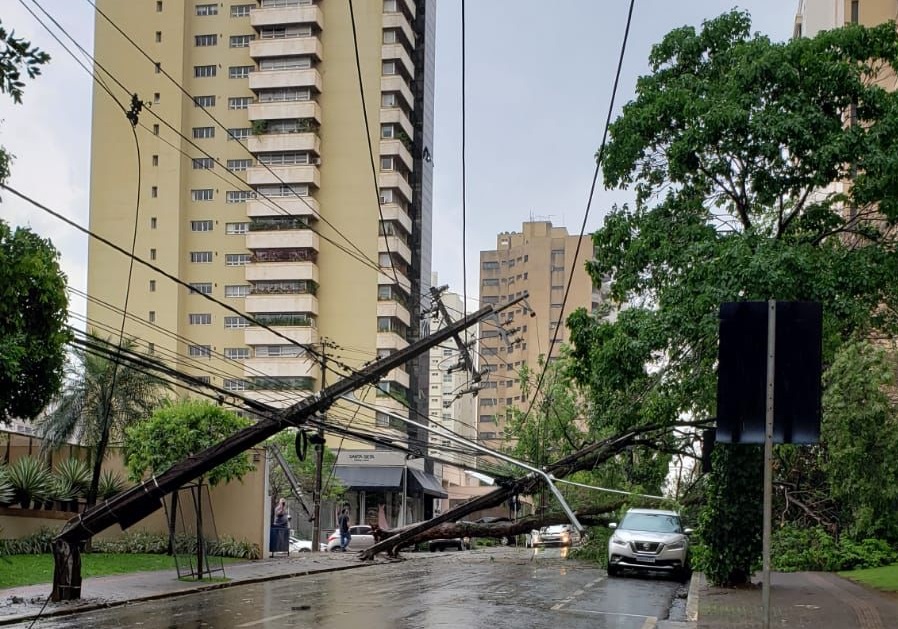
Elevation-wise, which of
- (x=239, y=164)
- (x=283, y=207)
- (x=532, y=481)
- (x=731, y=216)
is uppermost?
(x=239, y=164)

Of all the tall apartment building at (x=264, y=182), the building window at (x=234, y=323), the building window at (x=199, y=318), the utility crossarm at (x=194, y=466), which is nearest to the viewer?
the utility crossarm at (x=194, y=466)

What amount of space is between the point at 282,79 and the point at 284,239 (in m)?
11.6

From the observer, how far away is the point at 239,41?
79188 millimetres

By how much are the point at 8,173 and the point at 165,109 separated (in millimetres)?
69683

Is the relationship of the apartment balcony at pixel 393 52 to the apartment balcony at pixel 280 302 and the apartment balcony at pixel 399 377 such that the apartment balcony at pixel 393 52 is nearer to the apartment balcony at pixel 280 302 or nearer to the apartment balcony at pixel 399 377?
the apartment balcony at pixel 280 302

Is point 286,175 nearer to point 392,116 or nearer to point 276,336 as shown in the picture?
point 392,116

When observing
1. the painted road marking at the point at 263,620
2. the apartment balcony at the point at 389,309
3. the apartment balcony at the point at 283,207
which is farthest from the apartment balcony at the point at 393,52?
the painted road marking at the point at 263,620

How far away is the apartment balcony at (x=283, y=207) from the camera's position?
247 feet

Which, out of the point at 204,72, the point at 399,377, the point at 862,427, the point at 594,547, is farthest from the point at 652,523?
the point at 204,72

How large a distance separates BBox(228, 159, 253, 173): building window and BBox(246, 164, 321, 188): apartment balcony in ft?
5.71

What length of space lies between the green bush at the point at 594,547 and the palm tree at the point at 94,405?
1420 cm

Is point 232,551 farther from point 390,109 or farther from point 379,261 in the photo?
point 390,109

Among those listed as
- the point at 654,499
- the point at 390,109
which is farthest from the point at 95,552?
the point at 390,109

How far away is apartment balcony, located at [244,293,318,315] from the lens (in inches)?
2958
